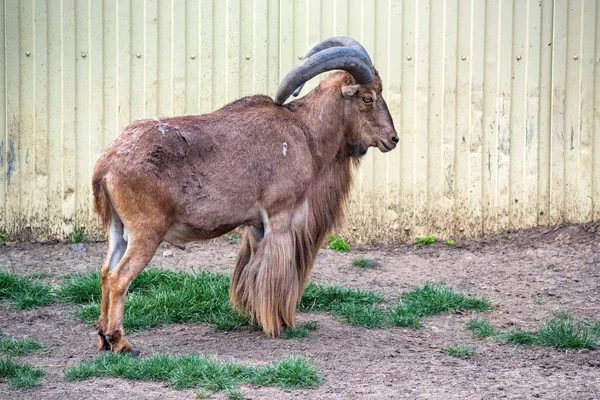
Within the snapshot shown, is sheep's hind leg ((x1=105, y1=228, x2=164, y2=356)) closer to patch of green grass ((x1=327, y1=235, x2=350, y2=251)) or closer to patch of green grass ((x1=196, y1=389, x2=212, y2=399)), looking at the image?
patch of green grass ((x1=196, y1=389, x2=212, y2=399))

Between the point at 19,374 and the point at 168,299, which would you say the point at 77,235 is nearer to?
the point at 168,299

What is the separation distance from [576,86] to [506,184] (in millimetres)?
1316

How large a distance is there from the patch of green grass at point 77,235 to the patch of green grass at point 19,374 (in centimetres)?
376

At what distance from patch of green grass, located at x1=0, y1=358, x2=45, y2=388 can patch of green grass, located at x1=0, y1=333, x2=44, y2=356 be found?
0.44m

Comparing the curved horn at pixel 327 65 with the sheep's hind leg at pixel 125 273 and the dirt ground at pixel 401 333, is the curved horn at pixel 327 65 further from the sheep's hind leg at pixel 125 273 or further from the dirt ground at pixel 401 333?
the dirt ground at pixel 401 333

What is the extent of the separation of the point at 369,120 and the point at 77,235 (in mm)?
3959

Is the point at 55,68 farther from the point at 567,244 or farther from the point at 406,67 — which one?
the point at 567,244

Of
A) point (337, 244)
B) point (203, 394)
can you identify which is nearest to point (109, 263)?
point (203, 394)

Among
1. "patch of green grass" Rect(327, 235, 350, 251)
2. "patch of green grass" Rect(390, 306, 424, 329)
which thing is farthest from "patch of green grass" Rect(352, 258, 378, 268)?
"patch of green grass" Rect(390, 306, 424, 329)

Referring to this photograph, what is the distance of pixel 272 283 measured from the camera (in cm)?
725

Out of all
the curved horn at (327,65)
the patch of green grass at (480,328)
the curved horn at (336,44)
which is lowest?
the patch of green grass at (480,328)

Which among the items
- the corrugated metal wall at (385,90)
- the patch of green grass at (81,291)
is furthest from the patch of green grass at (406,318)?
the patch of green grass at (81,291)

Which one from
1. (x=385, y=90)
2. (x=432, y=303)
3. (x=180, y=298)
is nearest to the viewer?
(x=180, y=298)

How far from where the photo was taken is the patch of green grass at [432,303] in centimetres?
796
